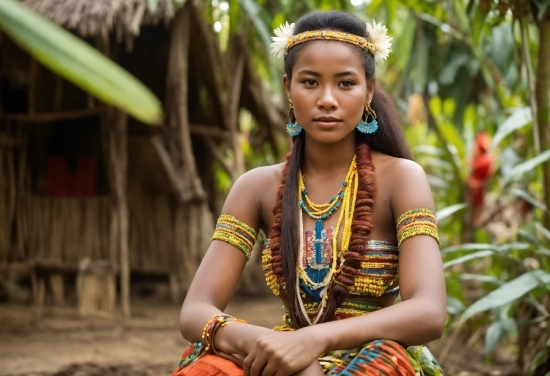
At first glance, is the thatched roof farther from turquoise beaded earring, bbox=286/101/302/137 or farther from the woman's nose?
the woman's nose

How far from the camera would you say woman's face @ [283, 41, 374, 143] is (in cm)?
201

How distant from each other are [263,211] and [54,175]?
5.11 meters

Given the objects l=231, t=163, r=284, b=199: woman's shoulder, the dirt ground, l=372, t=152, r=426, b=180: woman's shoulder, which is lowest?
the dirt ground

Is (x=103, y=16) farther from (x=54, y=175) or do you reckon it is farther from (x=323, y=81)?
(x=323, y=81)

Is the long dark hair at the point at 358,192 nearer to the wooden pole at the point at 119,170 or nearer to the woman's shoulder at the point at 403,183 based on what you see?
the woman's shoulder at the point at 403,183

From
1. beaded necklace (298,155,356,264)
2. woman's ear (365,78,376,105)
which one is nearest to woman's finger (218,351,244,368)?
beaded necklace (298,155,356,264)

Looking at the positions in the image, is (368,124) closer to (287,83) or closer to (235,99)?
(287,83)

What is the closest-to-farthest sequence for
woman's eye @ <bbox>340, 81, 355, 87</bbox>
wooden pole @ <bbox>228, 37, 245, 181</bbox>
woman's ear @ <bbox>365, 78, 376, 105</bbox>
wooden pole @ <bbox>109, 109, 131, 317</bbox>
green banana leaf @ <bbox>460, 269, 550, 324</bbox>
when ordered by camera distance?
woman's eye @ <bbox>340, 81, 355, 87</bbox> → woman's ear @ <bbox>365, 78, 376, 105</bbox> → green banana leaf @ <bbox>460, 269, 550, 324</bbox> → wooden pole @ <bbox>109, 109, 131, 317</bbox> → wooden pole @ <bbox>228, 37, 245, 181</bbox>

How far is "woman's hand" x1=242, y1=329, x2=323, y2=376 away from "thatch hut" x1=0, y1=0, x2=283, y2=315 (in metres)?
4.29

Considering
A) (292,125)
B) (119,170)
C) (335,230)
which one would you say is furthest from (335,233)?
(119,170)

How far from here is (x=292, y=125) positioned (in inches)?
86.9

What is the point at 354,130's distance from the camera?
86.9 inches

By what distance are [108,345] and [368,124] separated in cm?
370

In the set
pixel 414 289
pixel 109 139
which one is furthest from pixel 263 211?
pixel 109 139
